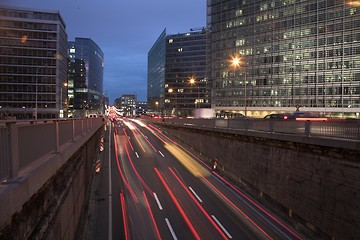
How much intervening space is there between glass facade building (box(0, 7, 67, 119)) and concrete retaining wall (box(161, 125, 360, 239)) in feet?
278

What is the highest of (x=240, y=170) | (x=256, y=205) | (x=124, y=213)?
(x=240, y=170)

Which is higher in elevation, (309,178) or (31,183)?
(31,183)

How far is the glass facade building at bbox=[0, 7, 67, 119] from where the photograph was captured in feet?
322

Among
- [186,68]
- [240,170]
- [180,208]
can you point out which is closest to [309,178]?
[180,208]

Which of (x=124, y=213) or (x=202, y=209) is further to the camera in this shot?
(x=202, y=209)

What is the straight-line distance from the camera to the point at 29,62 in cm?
10019

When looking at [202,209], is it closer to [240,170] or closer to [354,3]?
[240,170]

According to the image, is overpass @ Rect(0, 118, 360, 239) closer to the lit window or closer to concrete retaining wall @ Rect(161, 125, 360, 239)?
concrete retaining wall @ Rect(161, 125, 360, 239)

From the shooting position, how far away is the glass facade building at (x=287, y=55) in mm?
75938

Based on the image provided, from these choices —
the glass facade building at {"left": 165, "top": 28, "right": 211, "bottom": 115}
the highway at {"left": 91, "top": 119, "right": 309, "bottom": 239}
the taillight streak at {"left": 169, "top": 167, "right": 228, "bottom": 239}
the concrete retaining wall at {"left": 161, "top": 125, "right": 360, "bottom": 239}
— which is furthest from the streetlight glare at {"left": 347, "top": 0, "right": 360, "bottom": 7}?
the glass facade building at {"left": 165, "top": 28, "right": 211, "bottom": 115}

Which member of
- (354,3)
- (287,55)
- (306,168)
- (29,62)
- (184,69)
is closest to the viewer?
(306,168)

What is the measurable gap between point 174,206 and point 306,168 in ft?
29.2

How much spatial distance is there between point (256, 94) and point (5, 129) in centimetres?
9629

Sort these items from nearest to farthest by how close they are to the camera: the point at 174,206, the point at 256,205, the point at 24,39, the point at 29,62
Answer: the point at 256,205
the point at 174,206
the point at 24,39
the point at 29,62
